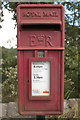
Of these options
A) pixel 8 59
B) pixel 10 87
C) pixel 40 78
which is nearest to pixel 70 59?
pixel 10 87

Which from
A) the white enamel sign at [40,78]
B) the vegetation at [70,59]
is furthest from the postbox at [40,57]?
the vegetation at [70,59]

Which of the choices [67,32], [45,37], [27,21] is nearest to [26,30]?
[27,21]

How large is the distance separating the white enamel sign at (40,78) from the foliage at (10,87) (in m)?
2.12

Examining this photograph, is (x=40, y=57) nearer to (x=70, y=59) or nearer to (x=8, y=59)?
(x=70, y=59)

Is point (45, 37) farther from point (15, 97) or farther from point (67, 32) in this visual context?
point (15, 97)

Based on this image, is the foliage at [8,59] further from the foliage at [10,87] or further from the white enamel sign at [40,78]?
the white enamel sign at [40,78]

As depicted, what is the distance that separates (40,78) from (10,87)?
8.09 feet

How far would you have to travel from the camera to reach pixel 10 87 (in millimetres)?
4168

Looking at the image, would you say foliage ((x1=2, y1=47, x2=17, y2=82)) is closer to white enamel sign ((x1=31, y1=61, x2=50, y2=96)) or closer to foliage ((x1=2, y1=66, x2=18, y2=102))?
foliage ((x1=2, y1=66, x2=18, y2=102))

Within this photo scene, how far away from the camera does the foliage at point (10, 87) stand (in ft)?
12.9

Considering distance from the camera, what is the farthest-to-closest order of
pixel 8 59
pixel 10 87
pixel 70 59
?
pixel 8 59
pixel 10 87
pixel 70 59

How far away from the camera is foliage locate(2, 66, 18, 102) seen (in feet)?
12.9

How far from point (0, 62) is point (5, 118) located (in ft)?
7.53

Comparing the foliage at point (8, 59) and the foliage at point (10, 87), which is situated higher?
the foliage at point (8, 59)
